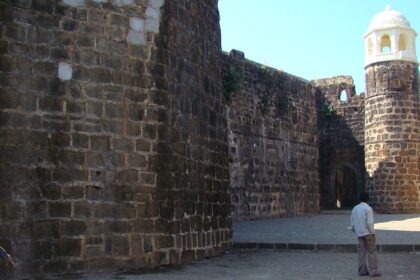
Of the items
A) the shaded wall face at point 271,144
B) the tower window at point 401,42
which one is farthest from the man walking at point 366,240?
the tower window at point 401,42

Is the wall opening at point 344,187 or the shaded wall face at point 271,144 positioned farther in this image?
the wall opening at point 344,187

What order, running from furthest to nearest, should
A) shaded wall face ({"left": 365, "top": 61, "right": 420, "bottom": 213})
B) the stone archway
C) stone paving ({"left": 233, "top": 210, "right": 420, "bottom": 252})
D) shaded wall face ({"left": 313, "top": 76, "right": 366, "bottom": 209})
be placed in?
the stone archway → shaded wall face ({"left": 313, "top": 76, "right": 366, "bottom": 209}) → shaded wall face ({"left": 365, "top": 61, "right": 420, "bottom": 213}) → stone paving ({"left": 233, "top": 210, "right": 420, "bottom": 252})

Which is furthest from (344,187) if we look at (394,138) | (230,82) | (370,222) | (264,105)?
(370,222)

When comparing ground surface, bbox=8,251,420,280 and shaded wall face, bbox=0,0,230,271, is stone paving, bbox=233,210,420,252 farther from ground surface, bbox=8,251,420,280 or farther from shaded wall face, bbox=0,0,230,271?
shaded wall face, bbox=0,0,230,271

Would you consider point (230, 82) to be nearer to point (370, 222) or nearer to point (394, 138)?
point (394, 138)

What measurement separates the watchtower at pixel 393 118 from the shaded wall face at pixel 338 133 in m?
2.54

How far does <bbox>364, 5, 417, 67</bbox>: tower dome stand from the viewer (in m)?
23.5

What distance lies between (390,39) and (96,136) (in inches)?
734

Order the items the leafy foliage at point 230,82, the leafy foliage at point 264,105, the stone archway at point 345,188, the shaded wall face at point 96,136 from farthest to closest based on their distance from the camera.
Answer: the stone archway at point 345,188
the leafy foliage at point 264,105
the leafy foliage at point 230,82
the shaded wall face at point 96,136

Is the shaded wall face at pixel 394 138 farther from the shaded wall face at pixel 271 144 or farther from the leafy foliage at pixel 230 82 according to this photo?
the leafy foliage at pixel 230 82

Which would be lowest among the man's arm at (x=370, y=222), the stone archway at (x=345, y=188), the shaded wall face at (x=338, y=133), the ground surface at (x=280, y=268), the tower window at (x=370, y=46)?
the ground surface at (x=280, y=268)

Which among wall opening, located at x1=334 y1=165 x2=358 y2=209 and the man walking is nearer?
the man walking

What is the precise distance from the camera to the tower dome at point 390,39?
923 inches

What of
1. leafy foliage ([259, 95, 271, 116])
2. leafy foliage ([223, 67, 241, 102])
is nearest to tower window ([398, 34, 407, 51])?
leafy foliage ([259, 95, 271, 116])
